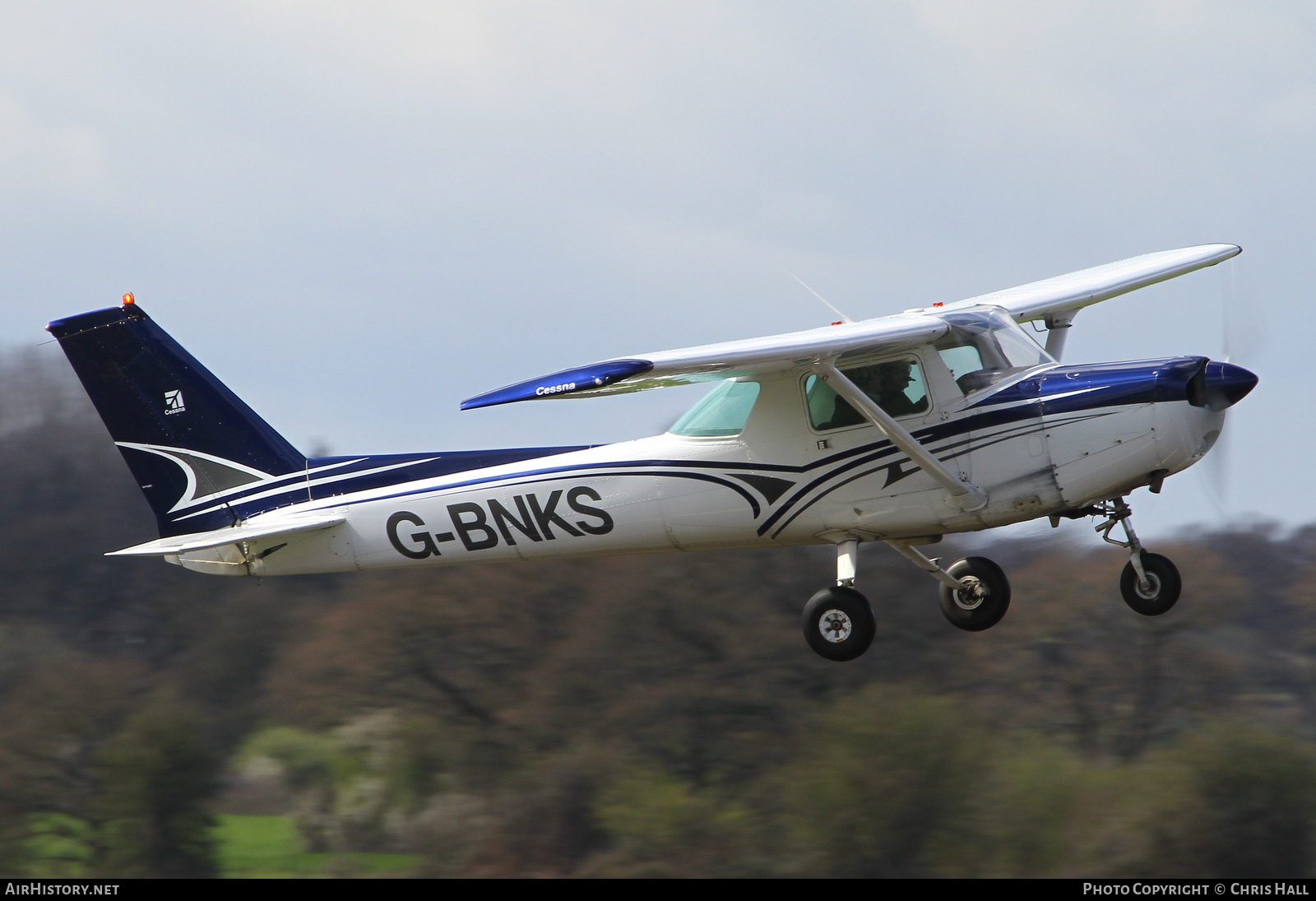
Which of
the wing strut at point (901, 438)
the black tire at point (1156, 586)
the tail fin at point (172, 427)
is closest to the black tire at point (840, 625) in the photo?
the wing strut at point (901, 438)

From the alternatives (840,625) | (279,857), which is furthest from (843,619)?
(279,857)

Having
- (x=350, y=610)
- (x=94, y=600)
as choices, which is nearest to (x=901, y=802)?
(x=350, y=610)

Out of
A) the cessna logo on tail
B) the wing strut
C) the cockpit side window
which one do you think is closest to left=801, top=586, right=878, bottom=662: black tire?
the wing strut

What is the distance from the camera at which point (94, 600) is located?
133ft

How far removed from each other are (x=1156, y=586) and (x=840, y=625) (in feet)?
8.11

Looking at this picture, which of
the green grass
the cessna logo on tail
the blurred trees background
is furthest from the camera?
the green grass

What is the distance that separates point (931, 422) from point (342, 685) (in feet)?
87.0

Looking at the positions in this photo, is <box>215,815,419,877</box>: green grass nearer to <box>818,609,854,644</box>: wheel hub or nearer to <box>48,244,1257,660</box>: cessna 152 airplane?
<box>48,244,1257,660</box>: cessna 152 airplane

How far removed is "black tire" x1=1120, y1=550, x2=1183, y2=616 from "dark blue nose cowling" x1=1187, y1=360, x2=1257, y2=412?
4.76 feet

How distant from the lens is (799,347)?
389 inches

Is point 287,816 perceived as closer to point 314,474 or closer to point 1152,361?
point 314,474

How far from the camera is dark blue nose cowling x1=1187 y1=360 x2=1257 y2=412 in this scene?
1000cm

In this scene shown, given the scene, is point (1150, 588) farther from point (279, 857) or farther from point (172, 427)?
point (279, 857)

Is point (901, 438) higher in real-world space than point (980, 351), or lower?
lower
